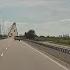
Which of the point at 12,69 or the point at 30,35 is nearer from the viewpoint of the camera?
the point at 12,69

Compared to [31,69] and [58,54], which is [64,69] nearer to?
[31,69]

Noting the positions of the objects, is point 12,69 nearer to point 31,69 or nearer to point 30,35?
point 31,69

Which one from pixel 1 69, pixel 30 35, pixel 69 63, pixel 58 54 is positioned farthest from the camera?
pixel 30 35

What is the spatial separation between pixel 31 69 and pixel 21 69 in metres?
0.52

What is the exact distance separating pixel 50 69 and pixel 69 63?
3861 mm

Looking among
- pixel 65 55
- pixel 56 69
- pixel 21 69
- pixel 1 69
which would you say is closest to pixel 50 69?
pixel 56 69

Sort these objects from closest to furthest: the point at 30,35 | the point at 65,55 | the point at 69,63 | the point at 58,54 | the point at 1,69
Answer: the point at 1,69 < the point at 69,63 < the point at 65,55 < the point at 58,54 < the point at 30,35

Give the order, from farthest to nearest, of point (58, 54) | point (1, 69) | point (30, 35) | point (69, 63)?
point (30, 35) → point (58, 54) → point (69, 63) → point (1, 69)

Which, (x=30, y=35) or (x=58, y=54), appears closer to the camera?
(x=58, y=54)

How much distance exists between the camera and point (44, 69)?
16.0 m

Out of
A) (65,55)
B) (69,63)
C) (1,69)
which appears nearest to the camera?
(1,69)

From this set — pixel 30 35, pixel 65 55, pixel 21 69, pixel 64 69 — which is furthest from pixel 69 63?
pixel 30 35

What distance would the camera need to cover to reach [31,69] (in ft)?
52.0

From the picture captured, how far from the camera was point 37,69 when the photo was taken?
623 inches
